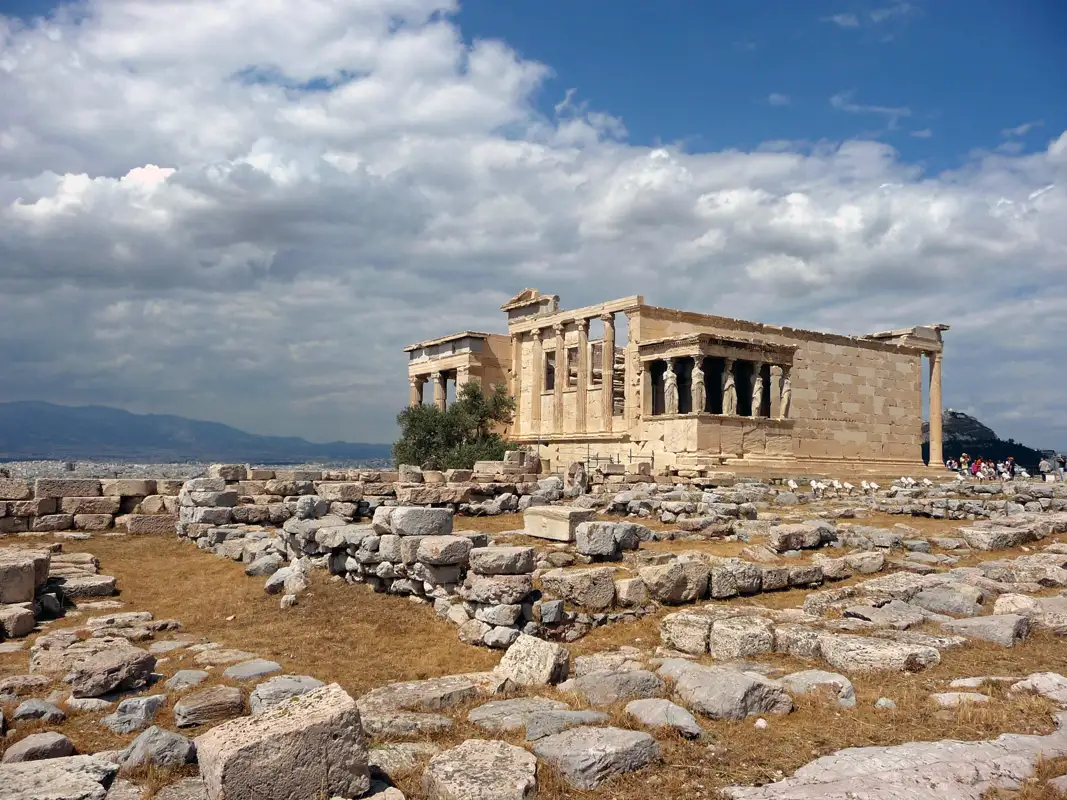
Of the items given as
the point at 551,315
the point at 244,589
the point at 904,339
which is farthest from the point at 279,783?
the point at 904,339

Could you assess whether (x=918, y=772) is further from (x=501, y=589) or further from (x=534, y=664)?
(x=501, y=589)

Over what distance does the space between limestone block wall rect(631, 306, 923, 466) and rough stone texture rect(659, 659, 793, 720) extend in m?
27.8

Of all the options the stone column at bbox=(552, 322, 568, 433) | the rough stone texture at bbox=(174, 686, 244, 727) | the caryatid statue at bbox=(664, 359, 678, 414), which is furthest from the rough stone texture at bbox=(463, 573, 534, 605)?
the stone column at bbox=(552, 322, 568, 433)

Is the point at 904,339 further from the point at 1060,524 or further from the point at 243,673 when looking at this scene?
the point at 243,673

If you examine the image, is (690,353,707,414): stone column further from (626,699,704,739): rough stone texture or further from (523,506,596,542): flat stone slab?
(626,699,704,739): rough stone texture

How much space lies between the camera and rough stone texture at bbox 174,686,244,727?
19.9 ft

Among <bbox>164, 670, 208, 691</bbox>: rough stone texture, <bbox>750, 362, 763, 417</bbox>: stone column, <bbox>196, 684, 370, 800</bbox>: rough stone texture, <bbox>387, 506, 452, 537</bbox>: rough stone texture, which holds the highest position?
<bbox>750, 362, 763, 417</bbox>: stone column

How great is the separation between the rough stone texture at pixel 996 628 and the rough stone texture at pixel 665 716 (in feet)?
13.0

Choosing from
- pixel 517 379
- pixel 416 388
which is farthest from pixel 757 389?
pixel 416 388

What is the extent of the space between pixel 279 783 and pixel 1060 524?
1695 centimetres

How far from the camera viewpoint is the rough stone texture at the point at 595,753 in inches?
189

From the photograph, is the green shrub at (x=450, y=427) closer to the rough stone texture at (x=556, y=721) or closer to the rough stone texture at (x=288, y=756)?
the rough stone texture at (x=556, y=721)

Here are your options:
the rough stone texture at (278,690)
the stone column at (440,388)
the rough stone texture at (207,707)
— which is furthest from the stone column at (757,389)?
the rough stone texture at (207,707)

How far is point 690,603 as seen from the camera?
10.2m
